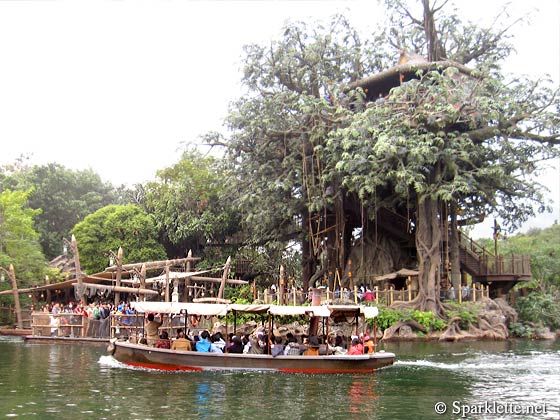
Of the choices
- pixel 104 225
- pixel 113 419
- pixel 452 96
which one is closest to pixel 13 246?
pixel 104 225

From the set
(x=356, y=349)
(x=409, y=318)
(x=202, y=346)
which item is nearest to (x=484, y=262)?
(x=409, y=318)

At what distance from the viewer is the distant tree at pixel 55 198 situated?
5544cm

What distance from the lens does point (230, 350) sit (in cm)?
1956

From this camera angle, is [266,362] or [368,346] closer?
[266,362]

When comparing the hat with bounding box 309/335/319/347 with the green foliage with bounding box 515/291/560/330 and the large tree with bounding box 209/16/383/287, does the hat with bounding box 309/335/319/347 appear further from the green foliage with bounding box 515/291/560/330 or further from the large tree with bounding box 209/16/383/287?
the green foliage with bounding box 515/291/560/330

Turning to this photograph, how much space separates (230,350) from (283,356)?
5.88 ft

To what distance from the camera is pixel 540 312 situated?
3719 cm

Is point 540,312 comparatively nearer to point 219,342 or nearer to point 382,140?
point 382,140

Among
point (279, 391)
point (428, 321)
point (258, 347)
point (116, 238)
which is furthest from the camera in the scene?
point (116, 238)

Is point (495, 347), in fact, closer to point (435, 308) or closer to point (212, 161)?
point (435, 308)

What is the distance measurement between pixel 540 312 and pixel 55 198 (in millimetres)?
40130

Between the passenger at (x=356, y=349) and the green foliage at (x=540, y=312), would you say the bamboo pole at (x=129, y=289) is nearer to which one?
the passenger at (x=356, y=349)

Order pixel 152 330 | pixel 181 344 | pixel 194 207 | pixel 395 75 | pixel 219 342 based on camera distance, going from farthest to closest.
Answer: pixel 194 207 < pixel 395 75 < pixel 152 330 < pixel 219 342 < pixel 181 344

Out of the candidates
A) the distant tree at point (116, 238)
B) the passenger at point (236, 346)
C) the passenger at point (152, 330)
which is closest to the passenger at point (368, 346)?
the passenger at point (236, 346)
